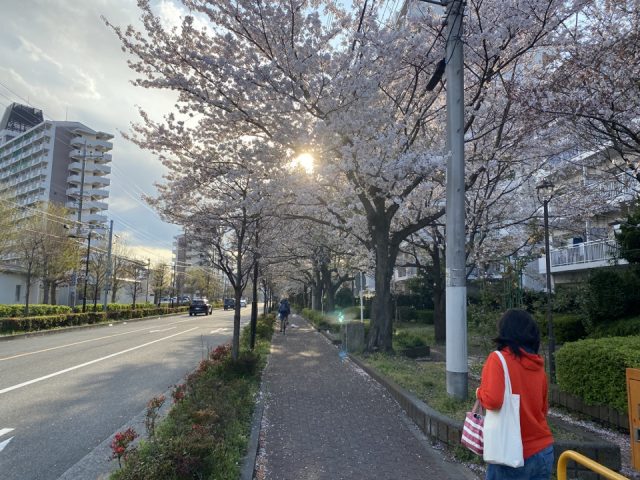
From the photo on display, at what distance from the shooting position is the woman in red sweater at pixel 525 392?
2.74 m

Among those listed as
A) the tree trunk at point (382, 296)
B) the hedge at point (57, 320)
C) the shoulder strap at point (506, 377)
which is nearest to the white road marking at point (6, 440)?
the shoulder strap at point (506, 377)

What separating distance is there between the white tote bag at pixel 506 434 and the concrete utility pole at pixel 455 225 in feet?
12.3

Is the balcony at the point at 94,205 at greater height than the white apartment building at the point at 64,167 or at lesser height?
lesser

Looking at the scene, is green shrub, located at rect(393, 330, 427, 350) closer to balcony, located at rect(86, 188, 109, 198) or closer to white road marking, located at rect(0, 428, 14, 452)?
white road marking, located at rect(0, 428, 14, 452)

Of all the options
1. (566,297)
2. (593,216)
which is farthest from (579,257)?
(566,297)

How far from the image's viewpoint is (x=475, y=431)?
2.93m

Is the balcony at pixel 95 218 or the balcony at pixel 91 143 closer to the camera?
the balcony at pixel 95 218

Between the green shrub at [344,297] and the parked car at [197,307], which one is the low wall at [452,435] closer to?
the green shrub at [344,297]

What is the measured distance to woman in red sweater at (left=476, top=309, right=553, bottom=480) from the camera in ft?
9.00

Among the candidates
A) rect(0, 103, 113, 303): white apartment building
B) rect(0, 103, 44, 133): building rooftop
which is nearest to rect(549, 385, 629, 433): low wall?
rect(0, 103, 113, 303): white apartment building

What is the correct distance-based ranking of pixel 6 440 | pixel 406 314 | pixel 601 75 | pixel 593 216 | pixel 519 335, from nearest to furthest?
pixel 519 335
pixel 6 440
pixel 601 75
pixel 593 216
pixel 406 314

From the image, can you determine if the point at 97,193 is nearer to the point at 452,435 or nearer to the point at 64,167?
the point at 64,167

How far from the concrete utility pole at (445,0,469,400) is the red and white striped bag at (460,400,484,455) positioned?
3.50 meters

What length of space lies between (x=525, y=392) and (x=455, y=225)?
4227 millimetres
